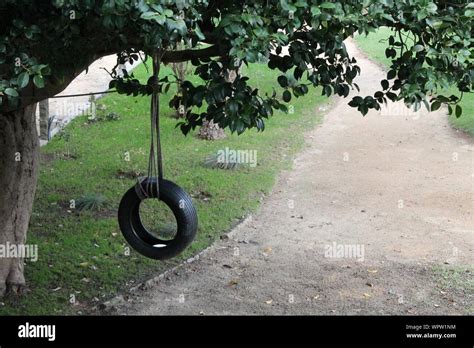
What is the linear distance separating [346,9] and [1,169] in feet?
13.2

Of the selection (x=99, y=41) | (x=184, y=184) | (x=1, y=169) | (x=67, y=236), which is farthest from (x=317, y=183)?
(x=99, y=41)

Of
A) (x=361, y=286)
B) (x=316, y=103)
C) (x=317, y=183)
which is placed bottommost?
(x=361, y=286)

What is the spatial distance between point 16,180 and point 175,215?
7.71 feet

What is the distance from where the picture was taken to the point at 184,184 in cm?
1099

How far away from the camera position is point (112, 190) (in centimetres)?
1059

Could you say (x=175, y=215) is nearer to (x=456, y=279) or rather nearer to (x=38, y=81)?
(x=38, y=81)

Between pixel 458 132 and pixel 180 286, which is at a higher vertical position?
pixel 458 132

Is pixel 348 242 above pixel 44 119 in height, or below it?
below

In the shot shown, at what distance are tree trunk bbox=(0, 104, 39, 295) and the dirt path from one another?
1193mm

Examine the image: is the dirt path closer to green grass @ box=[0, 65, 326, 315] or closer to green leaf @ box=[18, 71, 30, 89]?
green grass @ box=[0, 65, 326, 315]

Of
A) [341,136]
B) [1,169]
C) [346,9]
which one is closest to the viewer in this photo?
[346,9]

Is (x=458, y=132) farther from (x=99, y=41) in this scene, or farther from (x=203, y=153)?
(x=99, y=41)

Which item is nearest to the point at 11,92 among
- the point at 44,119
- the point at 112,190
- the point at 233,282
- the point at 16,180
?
the point at 16,180
